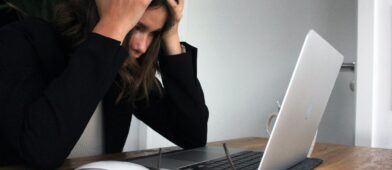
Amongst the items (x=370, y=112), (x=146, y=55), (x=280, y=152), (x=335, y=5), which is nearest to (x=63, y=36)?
(x=146, y=55)

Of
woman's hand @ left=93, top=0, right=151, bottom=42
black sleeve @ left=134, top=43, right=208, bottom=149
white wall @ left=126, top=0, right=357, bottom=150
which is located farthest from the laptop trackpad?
white wall @ left=126, top=0, right=357, bottom=150

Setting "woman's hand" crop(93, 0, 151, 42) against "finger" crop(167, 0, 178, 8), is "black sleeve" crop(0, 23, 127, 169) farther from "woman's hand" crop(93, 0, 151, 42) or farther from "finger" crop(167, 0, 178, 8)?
"finger" crop(167, 0, 178, 8)

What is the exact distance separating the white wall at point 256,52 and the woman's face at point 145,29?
3.76ft

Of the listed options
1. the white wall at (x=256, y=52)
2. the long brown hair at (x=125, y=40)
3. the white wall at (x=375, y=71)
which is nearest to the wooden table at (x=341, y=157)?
the long brown hair at (x=125, y=40)

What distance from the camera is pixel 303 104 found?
64 centimetres

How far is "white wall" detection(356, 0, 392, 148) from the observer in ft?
5.02

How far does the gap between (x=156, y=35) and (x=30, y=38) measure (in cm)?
28

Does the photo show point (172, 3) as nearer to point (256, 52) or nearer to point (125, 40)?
point (125, 40)

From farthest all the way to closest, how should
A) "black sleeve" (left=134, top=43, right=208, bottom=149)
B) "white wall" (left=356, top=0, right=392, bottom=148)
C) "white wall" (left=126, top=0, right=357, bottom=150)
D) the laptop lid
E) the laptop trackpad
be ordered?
"white wall" (left=126, top=0, right=357, bottom=150) < "white wall" (left=356, top=0, right=392, bottom=148) < "black sleeve" (left=134, top=43, right=208, bottom=149) < the laptop trackpad < the laptop lid

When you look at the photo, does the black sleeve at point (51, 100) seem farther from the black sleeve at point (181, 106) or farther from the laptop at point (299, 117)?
the black sleeve at point (181, 106)

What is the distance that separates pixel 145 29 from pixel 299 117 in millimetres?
402

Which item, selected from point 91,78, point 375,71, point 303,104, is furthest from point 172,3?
point 375,71

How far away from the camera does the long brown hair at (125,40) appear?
86 cm

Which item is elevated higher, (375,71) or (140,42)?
(140,42)
